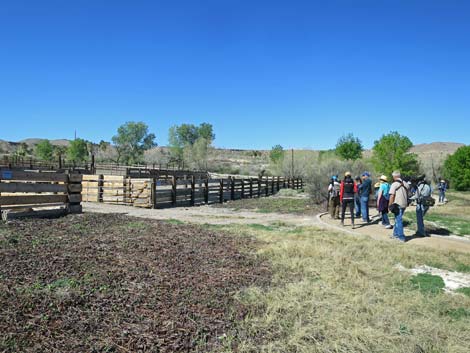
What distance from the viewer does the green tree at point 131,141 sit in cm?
9950

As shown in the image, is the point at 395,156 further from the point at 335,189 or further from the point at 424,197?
the point at 424,197

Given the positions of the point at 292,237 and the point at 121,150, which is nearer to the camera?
the point at 292,237

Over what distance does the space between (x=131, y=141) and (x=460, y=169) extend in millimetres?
77563

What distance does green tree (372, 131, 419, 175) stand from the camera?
4950cm

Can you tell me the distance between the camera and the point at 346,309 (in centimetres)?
450

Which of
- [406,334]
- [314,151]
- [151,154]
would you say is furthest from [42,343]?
[151,154]

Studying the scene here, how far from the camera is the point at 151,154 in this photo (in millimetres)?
102812

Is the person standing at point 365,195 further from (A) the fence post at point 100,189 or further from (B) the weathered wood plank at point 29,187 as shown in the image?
(A) the fence post at point 100,189

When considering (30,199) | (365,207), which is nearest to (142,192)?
(30,199)

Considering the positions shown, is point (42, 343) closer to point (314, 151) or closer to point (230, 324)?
point (230, 324)

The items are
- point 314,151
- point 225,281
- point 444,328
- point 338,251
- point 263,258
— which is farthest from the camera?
point 314,151

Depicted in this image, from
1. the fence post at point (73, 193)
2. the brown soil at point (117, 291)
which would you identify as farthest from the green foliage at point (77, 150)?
the brown soil at point (117, 291)

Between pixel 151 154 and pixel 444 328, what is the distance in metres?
102

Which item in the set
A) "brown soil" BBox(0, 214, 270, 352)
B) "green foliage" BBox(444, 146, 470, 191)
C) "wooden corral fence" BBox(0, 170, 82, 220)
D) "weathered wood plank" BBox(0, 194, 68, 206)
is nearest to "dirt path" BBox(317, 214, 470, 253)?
"brown soil" BBox(0, 214, 270, 352)
